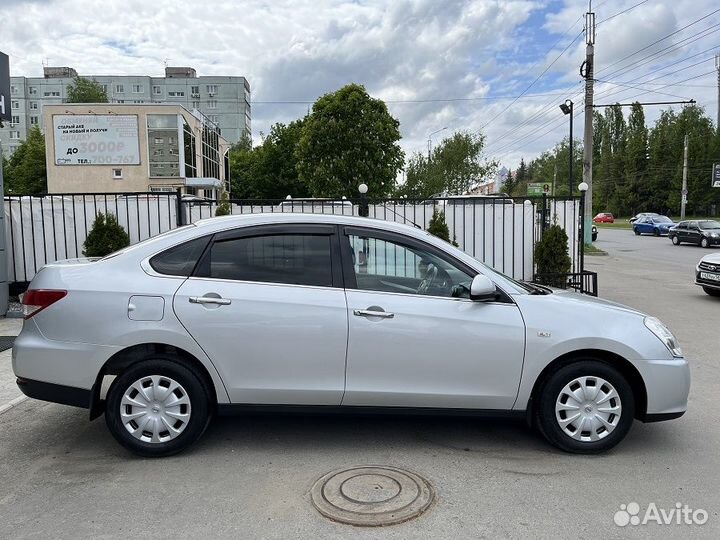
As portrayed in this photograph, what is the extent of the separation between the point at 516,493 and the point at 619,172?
291 ft

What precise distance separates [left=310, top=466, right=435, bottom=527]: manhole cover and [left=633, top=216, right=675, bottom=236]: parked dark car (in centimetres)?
4537

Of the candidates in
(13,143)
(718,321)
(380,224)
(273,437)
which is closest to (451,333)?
(380,224)

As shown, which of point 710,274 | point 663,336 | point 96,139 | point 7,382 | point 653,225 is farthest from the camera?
point 96,139

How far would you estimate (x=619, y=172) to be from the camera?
275 ft

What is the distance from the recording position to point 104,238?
33.7 ft

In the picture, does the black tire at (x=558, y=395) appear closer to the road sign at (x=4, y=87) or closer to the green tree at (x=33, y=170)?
the road sign at (x=4, y=87)

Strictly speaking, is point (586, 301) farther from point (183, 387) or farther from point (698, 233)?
point (698, 233)

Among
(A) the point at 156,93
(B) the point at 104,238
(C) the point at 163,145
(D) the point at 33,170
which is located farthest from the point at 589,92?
(A) the point at 156,93

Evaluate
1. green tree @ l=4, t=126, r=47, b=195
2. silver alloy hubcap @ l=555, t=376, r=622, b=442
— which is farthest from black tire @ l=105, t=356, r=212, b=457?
green tree @ l=4, t=126, r=47, b=195

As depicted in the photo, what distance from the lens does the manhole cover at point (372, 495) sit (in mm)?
3445

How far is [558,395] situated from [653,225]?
45.6 m

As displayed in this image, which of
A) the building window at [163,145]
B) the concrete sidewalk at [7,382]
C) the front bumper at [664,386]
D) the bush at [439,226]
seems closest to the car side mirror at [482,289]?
the front bumper at [664,386]

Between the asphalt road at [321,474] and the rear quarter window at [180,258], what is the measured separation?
1.36 meters

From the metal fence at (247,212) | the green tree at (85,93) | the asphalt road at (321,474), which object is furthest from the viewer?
the green tree at (85,93)
